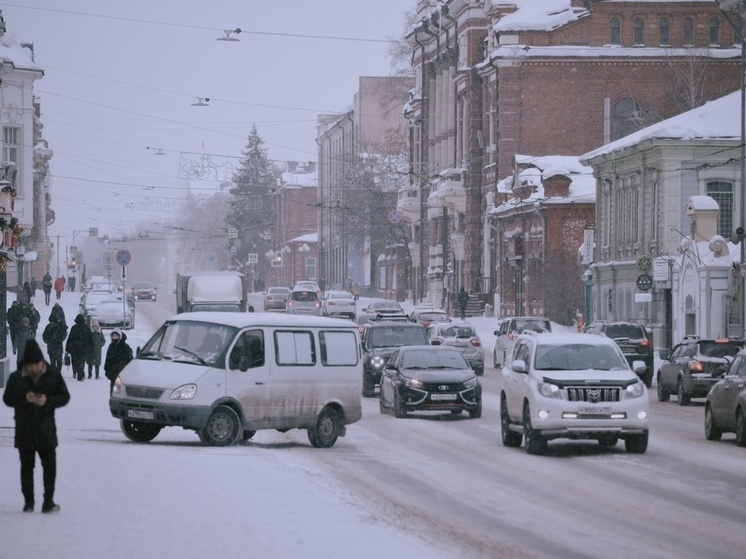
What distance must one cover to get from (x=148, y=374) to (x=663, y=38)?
65655 mm

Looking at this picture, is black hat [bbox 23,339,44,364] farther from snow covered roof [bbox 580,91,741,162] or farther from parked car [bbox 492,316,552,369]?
snow covered roof [bbox 580,91,741,162]

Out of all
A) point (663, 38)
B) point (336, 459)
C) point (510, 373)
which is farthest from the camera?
point (663, 38)

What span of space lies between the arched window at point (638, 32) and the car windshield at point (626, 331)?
41.6 m

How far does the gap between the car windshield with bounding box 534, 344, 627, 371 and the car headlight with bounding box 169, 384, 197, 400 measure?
513cm

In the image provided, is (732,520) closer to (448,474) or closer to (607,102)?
(448,474)

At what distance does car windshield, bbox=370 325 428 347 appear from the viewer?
41.6m

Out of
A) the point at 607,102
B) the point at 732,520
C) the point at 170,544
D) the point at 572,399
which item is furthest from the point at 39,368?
the point at 607,102

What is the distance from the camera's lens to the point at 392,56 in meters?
128

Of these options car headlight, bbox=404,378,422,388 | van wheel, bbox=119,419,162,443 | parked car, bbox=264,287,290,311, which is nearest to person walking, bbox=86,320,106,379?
car headlight, bbox=404,378,422,388

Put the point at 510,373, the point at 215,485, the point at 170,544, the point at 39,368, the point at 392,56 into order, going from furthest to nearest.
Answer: the point at 392,56
the point at 510,373
the point at 215,485
the point at 39,368
the point at 170,544

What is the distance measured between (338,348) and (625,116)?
2462 inches

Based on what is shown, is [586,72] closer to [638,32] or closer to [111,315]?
[638,32]

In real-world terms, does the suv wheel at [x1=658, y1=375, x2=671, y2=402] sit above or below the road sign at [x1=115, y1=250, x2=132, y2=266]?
below

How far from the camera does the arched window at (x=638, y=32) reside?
85750 mm
